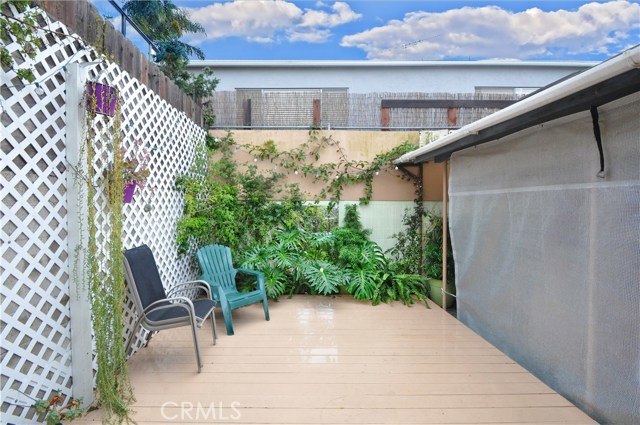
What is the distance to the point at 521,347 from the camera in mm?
2793

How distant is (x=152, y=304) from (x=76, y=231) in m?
0.77

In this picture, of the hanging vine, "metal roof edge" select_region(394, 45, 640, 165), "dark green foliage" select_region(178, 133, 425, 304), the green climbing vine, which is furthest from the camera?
the green climbing vine

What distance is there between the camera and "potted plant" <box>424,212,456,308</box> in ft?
15.1

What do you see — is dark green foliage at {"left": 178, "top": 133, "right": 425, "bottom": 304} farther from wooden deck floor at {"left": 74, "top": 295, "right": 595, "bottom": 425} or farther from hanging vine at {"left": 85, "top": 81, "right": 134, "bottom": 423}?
hanging vine at {"left": 85, "top": 81, "right": 134, "bottom": 423}

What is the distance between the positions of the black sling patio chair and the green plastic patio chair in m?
0.43

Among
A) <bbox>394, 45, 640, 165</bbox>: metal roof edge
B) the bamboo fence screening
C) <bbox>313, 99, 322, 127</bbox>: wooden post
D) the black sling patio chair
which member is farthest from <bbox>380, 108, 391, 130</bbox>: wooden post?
the black sling patio chair

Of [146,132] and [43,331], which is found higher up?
[146,132]

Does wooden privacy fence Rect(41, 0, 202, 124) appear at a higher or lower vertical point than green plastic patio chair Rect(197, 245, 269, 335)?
higher

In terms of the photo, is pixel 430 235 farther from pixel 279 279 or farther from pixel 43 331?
pixel 43 331

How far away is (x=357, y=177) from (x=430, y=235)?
4.89ft

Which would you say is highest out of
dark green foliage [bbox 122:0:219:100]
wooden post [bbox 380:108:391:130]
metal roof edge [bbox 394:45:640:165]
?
dark green foliage [bbox 122:0:219:100]

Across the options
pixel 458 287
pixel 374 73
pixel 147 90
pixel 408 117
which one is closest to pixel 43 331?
pixel 147 90

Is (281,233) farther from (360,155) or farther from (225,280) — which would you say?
(360,155)

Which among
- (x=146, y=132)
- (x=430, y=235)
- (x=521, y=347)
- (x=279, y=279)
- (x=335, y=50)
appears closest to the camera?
(x=521, y=347)
